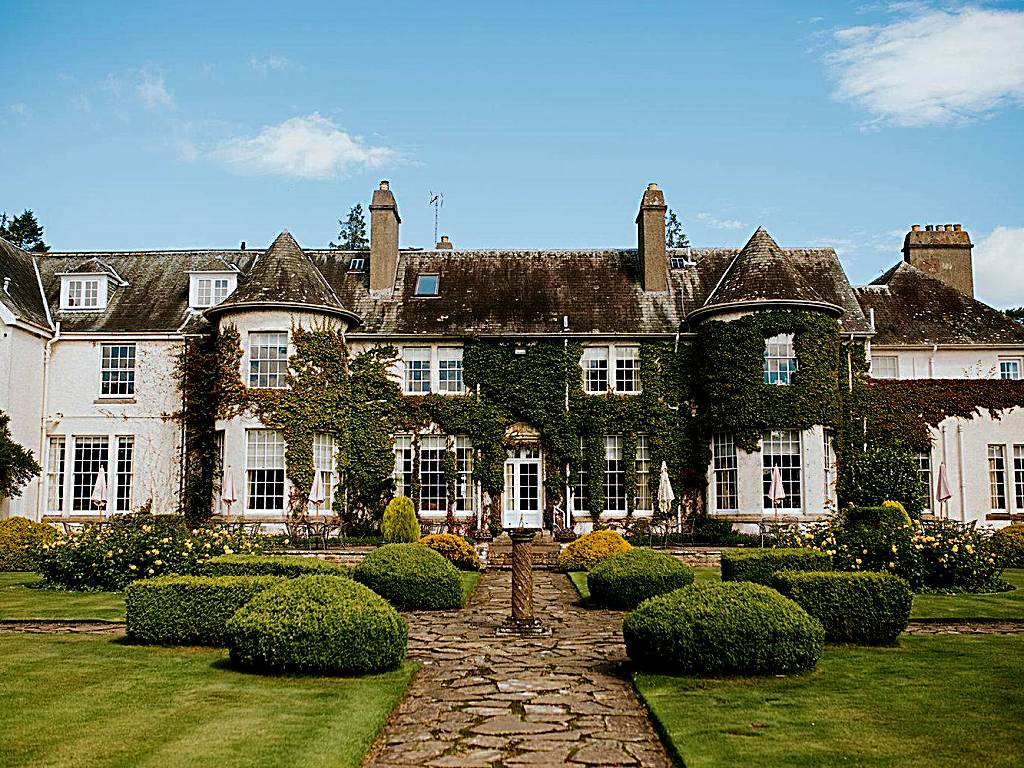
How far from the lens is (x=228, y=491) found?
89.5ft

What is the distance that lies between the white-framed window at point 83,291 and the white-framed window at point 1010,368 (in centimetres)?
3041

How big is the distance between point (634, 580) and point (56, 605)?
9.89 metres

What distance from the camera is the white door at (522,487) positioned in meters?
30.5

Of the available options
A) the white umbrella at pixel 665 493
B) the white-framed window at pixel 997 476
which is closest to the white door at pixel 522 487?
the white umbrella at pixel 665 493

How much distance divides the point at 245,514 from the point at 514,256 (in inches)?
508

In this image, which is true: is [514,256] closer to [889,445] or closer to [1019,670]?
[889,445]

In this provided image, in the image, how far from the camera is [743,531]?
28.1m

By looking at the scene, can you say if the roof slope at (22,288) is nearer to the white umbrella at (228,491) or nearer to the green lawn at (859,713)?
the white umbrella at (228,491)

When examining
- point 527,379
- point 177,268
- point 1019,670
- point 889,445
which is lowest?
point 1019,670

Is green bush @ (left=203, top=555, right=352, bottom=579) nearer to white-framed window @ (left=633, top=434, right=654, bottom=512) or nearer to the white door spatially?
the white door

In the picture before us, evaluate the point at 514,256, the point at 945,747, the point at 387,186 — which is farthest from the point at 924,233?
the point at 945,747

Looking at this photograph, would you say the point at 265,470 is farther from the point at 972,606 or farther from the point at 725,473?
the point at 972,606

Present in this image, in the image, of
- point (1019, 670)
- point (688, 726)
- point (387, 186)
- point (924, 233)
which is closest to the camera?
point (688, 726)

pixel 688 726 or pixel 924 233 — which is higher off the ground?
pixel 924 233
